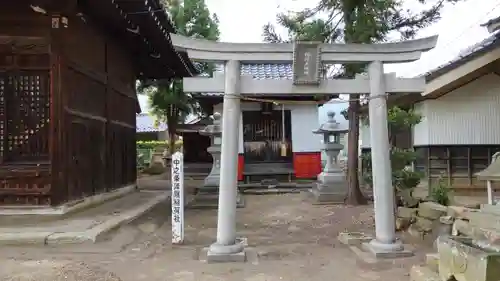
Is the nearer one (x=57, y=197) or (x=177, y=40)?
(x=177, y=40)

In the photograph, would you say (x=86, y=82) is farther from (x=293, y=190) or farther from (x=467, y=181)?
(x=467, y=181)

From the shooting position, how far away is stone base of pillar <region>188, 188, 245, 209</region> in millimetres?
12672

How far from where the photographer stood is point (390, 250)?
6.56m

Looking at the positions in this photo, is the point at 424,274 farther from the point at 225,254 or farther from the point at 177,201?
the point at 177,201

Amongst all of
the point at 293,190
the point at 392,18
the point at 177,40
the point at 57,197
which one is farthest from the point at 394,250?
the point at 293,190

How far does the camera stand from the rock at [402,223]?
27.3ft

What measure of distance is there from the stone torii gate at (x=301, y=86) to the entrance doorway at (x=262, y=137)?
1197 centimetres

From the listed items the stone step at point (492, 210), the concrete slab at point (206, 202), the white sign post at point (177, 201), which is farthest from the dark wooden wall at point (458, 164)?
the stone step at point (492, 210)

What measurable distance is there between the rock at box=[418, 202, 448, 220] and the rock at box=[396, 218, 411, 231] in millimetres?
417

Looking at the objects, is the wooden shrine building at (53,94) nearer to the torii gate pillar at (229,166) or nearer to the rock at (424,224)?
the torii gate pillar at (229,166)

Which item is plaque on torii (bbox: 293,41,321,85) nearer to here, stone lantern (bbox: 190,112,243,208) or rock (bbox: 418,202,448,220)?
rock (bbox: 418,202,448,220)

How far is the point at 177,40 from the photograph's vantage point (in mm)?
6707

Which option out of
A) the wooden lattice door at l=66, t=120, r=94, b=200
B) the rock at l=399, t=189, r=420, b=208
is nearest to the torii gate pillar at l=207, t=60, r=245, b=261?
the rock at l=399, t=189, r=420, b=208

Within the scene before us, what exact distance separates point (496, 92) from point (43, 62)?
10.7m
